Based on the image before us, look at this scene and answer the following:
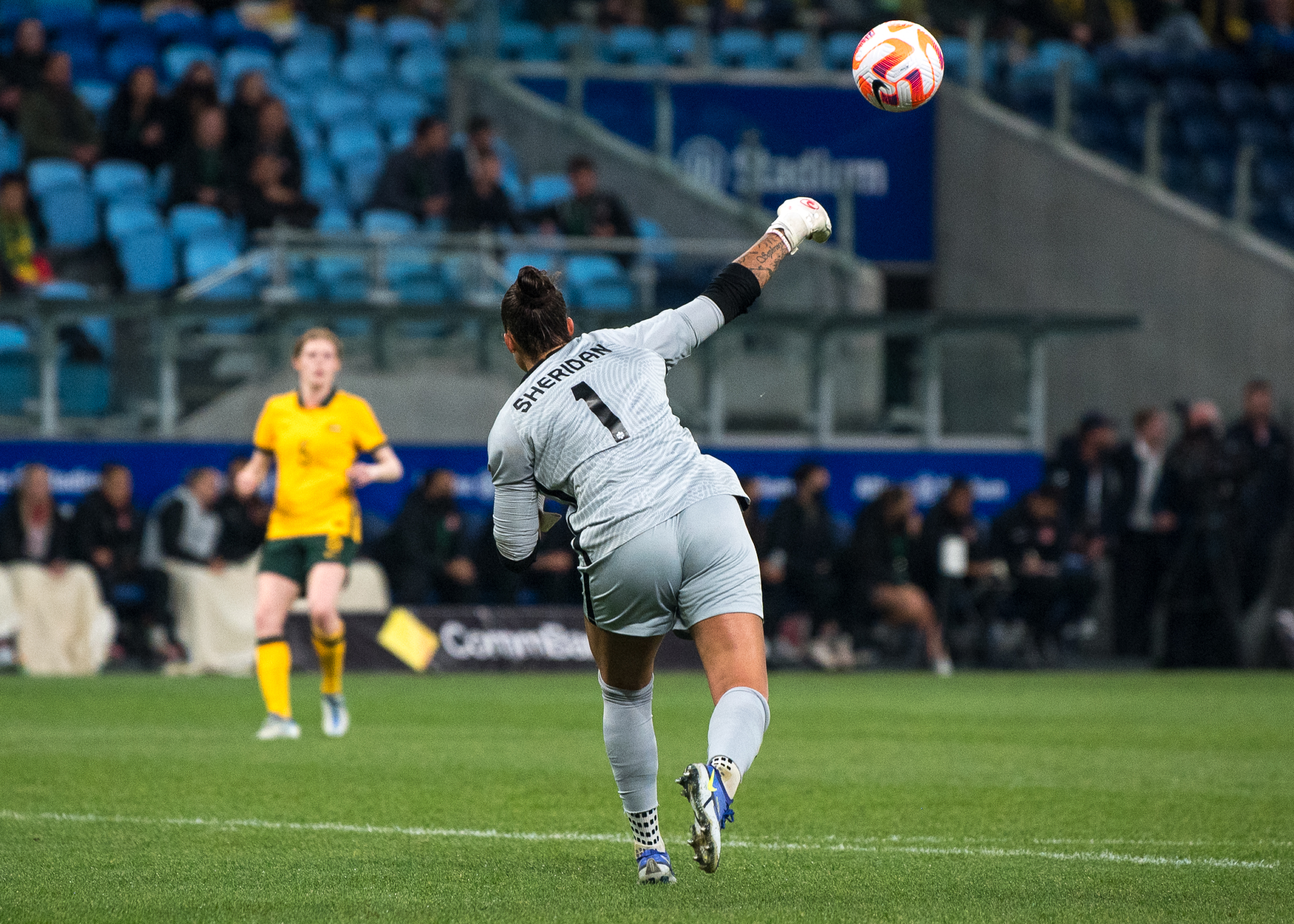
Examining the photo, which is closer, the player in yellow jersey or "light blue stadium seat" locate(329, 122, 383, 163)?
the player in yellow jersey

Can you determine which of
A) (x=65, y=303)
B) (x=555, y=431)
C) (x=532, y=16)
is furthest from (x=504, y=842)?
(x=532, y=16)

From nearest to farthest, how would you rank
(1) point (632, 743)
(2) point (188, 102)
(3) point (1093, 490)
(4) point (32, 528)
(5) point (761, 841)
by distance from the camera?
(1) point (632, 743) < (5) point (761, 841) < (4) point (32, 528) < (3) point (1093, 490) < (2) point (188, 102)

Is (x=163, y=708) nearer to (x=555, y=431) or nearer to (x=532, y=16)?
(x=555, y=431)

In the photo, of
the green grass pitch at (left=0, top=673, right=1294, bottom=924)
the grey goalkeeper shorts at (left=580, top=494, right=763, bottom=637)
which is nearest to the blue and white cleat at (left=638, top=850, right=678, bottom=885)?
the green grass pitch at (left=0, top=673, right=1294, bottom=924)

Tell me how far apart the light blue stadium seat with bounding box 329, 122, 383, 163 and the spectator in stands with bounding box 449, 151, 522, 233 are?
1.73 m

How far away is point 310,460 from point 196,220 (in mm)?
8677

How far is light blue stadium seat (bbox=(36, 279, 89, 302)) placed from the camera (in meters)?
17.5

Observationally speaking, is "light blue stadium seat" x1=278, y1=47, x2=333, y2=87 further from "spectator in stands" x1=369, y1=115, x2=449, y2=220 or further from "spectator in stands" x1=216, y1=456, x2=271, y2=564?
"spectator in stands" x1=216, y1=456, x2=271, y2=564

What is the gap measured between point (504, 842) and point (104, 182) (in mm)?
13884

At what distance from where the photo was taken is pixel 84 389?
56.1 feet

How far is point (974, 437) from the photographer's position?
19.0 m

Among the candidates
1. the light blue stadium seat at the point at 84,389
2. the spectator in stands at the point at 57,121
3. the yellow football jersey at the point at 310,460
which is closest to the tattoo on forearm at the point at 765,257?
the yellow football jersey at the point at 310,460

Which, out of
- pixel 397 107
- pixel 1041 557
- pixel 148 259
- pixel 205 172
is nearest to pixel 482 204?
pixel 205 172

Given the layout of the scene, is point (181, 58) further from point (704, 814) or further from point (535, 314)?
point (704, 814)
